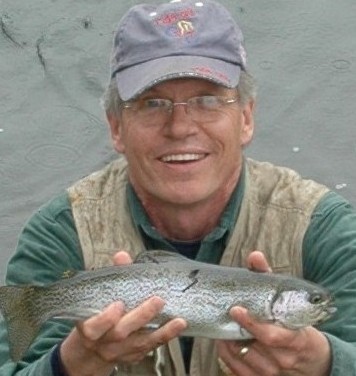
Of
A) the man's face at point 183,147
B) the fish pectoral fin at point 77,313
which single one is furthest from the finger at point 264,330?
the man's face at point 183,147

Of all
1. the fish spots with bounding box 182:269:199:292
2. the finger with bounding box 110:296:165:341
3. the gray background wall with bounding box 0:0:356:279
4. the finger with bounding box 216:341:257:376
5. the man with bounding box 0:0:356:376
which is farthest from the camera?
the gray background wall with bounding box 0:0:356:279

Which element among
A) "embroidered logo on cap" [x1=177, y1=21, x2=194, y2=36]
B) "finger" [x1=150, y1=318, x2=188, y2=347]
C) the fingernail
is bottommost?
"finger" [x1=150, y1=318, x2=188, y2=347]

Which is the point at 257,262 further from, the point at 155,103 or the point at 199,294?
the point at 155,103

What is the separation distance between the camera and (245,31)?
816cm

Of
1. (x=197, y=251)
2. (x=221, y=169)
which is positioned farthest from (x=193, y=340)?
(x=221, y=169)

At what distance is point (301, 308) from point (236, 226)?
70 centimetres

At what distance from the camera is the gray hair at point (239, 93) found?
4051 millimetres

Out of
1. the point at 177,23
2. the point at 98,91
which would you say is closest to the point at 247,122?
the point at 177,23

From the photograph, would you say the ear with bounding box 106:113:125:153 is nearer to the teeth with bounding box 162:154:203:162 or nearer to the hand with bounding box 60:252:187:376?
the teeth with bounding box 162:154:203:162

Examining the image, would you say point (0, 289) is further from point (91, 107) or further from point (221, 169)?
point (91, 107)

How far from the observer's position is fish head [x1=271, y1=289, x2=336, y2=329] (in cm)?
347

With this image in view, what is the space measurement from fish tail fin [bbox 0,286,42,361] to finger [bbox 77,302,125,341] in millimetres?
385

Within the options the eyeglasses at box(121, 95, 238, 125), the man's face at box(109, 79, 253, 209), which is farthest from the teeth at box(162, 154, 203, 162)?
the eyeglasses at box(121, 95, 238, 125)

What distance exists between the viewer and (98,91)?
25.3 feet
